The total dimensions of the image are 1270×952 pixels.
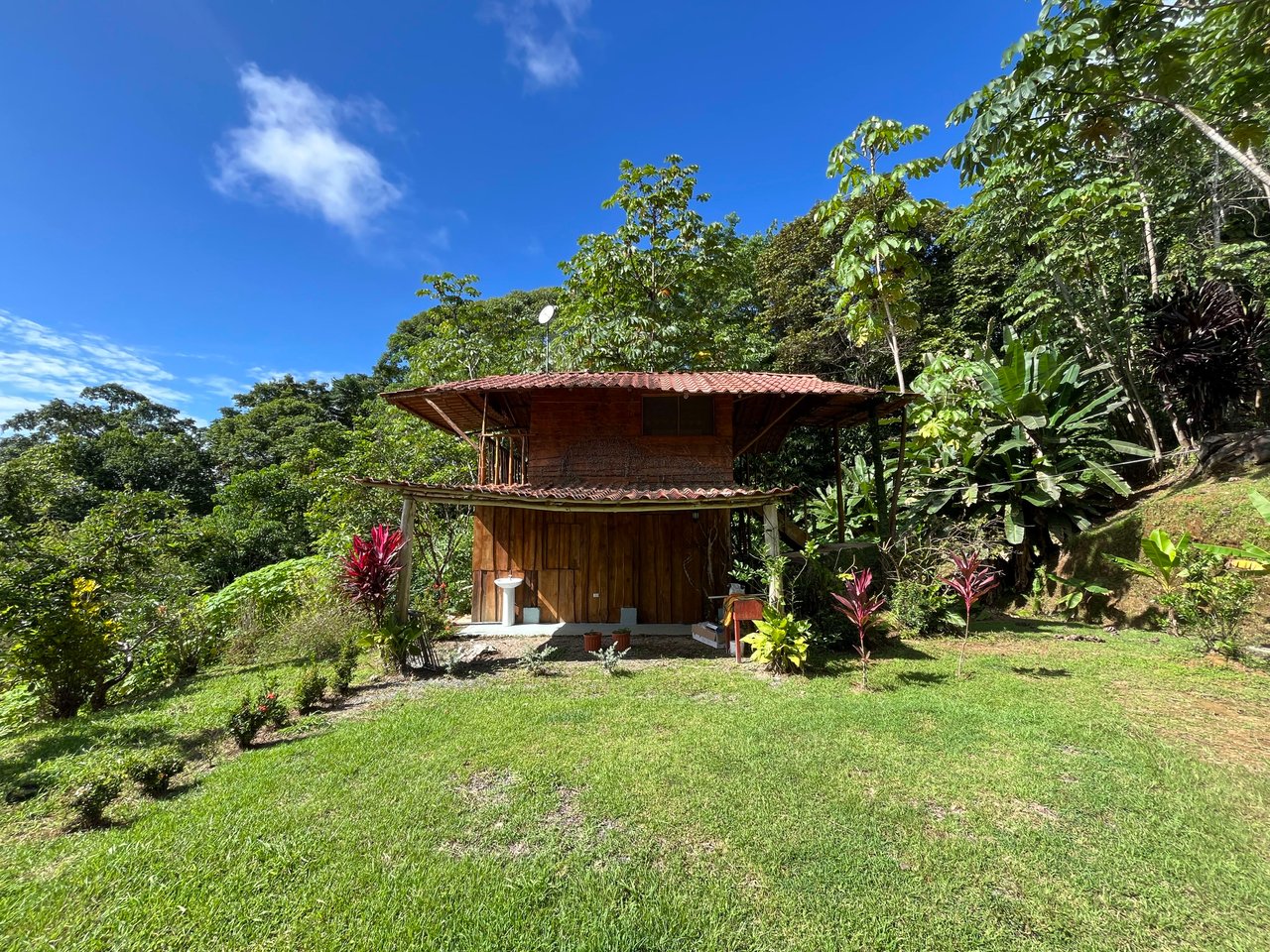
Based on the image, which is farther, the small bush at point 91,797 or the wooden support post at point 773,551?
the wooden support post at point 773,551

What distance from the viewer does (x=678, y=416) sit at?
10219mm

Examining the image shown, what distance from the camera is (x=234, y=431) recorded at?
3353 cm

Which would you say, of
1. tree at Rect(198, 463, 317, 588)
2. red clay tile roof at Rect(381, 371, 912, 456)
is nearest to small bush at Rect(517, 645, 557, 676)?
red clay tile roof at Rect(381, 371, 912, 456)

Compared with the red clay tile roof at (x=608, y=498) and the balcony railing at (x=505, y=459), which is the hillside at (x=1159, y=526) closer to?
the red clay tile roof at (x=608, y=498)

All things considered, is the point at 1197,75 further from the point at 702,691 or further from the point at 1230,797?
the point at 702,691

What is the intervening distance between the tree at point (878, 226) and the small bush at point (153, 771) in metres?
13.0

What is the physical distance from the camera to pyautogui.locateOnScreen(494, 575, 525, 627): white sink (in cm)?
1009

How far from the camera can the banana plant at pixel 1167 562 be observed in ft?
25.0

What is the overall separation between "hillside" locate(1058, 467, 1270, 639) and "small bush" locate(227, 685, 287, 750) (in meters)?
13.2

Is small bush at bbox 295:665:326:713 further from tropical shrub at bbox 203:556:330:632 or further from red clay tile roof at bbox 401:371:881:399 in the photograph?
tropical shrub at bbox 203:556:330:632

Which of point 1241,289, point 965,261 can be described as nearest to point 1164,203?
point 1241,289

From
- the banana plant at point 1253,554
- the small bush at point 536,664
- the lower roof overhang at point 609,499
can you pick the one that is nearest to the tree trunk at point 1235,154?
the banana plant at point 1253,554

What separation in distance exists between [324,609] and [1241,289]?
2365 cm

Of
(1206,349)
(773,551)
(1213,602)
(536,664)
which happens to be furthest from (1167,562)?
(536,664)
